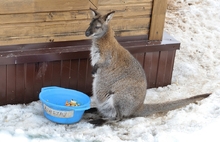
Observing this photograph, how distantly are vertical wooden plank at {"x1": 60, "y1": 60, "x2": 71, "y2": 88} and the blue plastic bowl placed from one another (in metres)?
0.28

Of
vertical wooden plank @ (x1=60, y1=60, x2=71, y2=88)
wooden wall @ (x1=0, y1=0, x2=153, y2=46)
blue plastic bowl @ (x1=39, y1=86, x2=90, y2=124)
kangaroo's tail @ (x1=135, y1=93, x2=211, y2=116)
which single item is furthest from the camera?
vertical wooden plank @ (x1=60, y1=60, x2=71, y2=88)

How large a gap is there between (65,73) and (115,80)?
80 cm

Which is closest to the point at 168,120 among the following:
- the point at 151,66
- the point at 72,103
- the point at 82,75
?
the point at 151,66

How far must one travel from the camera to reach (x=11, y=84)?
5.40 meters

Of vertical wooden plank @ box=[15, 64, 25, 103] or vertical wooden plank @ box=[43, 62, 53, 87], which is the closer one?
vertical wooden plank @ box=[15, 64, 25, 103]

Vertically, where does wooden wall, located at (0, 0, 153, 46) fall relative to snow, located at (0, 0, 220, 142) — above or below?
above

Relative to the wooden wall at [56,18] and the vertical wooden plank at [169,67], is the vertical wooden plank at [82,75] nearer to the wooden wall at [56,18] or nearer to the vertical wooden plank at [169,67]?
the wooden wall at [56,18]

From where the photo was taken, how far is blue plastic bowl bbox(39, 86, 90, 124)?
5074 mm

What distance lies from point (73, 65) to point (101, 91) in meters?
0.62

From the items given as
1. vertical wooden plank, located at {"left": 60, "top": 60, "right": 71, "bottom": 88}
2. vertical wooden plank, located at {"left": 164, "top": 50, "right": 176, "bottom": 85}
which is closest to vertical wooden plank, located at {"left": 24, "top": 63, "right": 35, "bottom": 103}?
vertical wooden plank, located at {"left": 60, "top": 60, "right": 71, "bottom": 88}

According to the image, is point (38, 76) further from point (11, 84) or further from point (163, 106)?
point (163, 106)

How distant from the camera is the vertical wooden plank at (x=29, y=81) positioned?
17.7 feet

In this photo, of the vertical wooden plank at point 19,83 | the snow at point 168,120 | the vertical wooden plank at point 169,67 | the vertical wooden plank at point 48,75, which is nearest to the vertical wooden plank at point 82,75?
the vertical wooden plank at point 48,75

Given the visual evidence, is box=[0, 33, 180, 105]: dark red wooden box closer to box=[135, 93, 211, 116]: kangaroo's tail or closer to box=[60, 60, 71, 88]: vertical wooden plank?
box=[60, 60, 71, 88]: vertical wooden plank
